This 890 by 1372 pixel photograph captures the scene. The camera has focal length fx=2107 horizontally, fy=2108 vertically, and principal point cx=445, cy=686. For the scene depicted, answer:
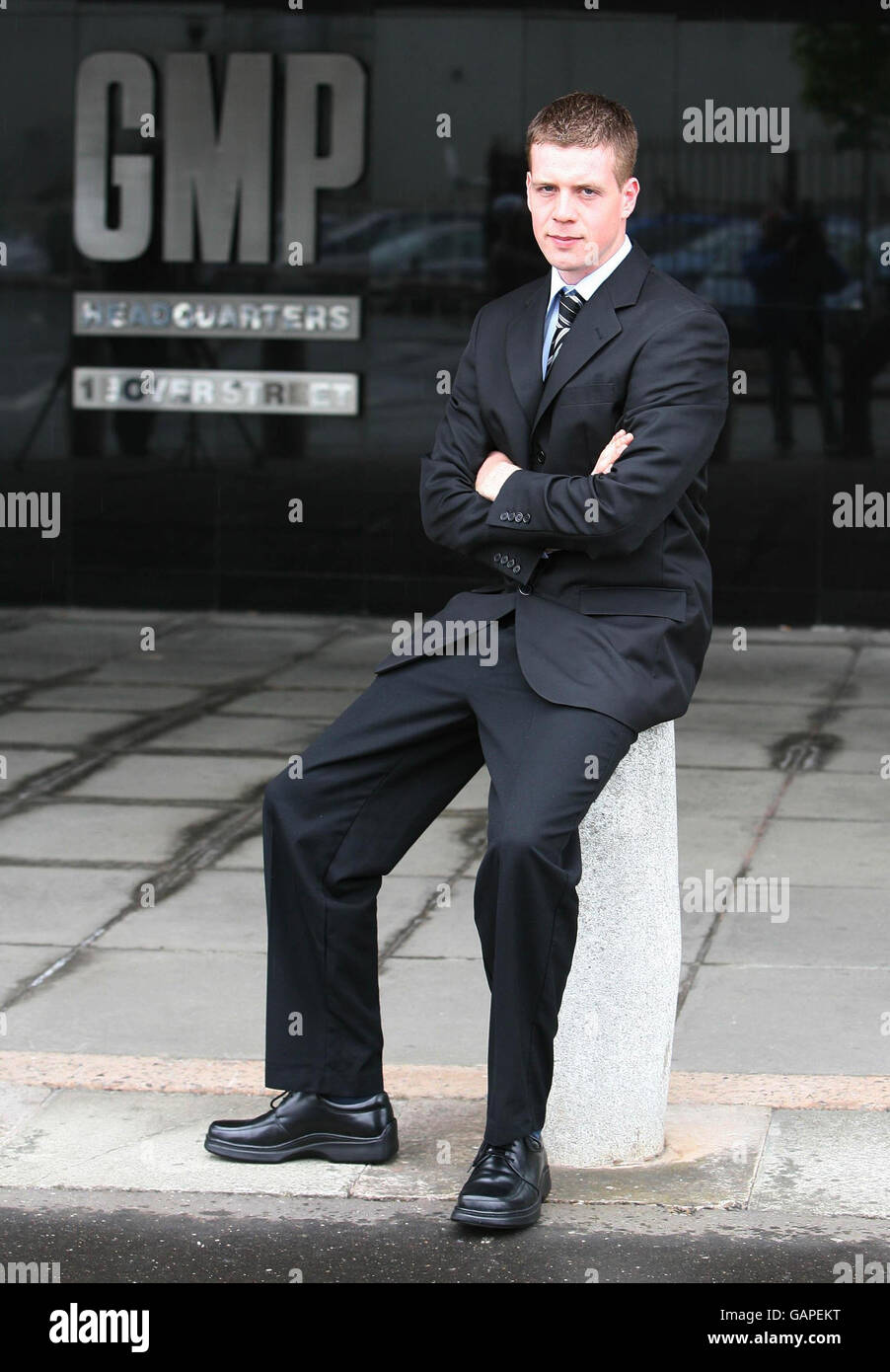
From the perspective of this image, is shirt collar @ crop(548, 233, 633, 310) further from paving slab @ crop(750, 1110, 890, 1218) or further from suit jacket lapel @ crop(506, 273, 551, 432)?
paving slab @ crop(750, 1110, 890, 1218)

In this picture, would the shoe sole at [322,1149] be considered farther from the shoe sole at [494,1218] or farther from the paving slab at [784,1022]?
the paving slab at [784,1022]

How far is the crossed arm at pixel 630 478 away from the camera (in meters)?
3.86

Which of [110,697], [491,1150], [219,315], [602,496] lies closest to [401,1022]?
[491,1150]

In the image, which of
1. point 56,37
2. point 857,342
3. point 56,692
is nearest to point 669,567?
point 56,692

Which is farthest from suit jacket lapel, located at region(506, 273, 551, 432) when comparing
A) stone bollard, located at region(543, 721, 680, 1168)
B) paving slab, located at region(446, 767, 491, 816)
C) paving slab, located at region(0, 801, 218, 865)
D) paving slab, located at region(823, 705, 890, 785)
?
paving slab, located at region(823, 705, 890, 785)

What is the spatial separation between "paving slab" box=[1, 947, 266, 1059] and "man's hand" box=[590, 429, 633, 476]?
172 centimetres

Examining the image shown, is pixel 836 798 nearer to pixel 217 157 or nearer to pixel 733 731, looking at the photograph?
pixel 733 731

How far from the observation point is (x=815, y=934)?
5773 mm

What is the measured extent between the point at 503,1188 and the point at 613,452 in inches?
53.8

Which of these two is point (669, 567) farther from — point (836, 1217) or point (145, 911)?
point (145, 911)

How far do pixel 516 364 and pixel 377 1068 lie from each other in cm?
142

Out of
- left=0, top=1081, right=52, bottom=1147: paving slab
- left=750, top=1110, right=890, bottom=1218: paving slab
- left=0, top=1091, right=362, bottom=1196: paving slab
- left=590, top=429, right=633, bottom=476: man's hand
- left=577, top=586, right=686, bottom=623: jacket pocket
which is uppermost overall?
left=590, top=429, right=633, bottom=476: man's hand

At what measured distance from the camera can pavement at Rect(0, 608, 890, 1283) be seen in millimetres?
3836
